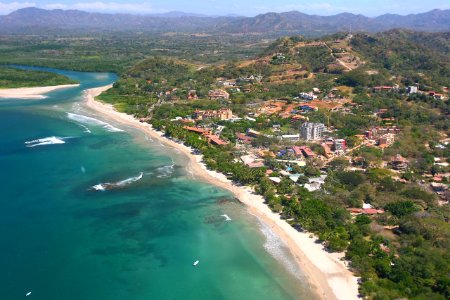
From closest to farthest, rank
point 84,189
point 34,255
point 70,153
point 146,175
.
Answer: point 34,255 → point 84,189 → point 146,175 → point 70,153

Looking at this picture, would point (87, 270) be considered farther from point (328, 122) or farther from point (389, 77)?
point (389, 77)

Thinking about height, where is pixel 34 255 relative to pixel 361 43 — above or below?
below

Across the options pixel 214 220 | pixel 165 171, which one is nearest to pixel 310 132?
pixel 165 171

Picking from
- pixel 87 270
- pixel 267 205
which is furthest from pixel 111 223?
pixel 267 205

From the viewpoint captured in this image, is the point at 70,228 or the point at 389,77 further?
the point at 389,77

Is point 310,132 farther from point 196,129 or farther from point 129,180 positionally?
point 129,180

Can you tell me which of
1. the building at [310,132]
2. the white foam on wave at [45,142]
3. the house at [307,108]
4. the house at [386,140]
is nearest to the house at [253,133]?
the building at [310,132]
